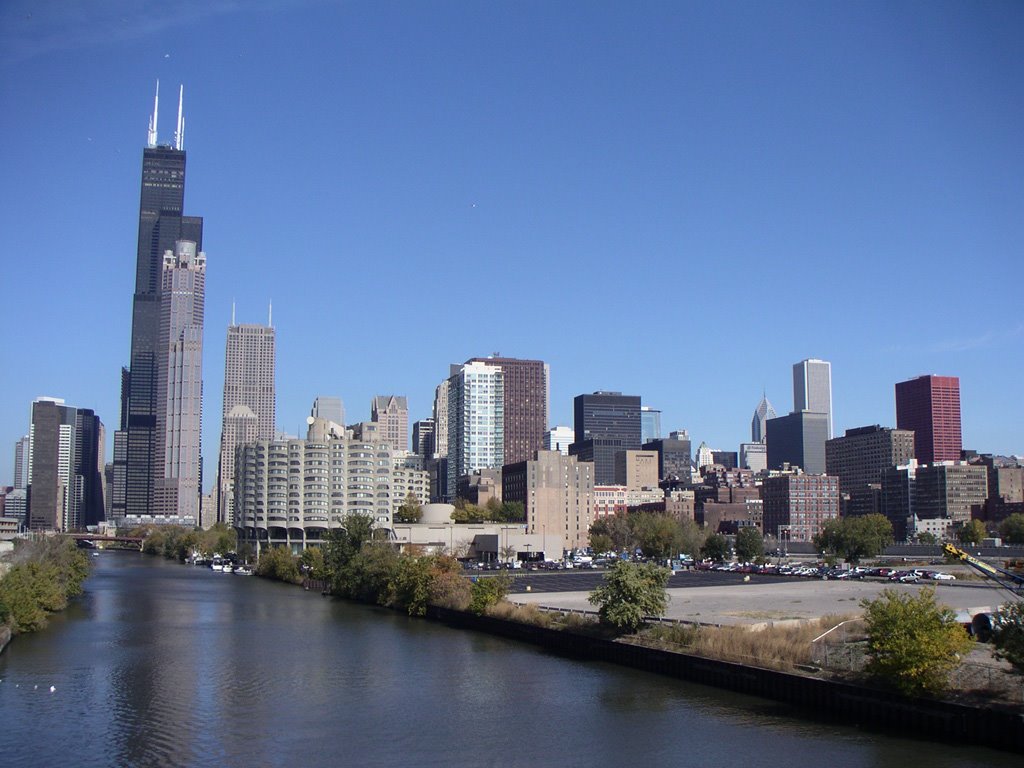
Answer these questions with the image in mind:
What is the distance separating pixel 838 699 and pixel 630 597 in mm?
17791

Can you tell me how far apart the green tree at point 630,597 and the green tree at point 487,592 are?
1526cm

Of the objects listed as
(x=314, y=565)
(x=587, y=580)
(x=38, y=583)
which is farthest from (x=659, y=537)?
(x=38, y=583)

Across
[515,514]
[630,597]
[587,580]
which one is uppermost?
[515,514]

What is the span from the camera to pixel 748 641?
51.7m

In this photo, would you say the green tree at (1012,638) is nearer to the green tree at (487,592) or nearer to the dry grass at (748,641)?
the dry grass at (748,641)

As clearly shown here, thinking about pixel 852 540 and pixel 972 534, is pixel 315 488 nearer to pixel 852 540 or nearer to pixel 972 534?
pixel 852 540

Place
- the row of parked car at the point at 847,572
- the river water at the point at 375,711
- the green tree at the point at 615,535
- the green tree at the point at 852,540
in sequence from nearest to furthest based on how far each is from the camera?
the river water at the point at 375,711 → the row of parked car at the point at 847,572 → the green tree at the point at 852,540 → the green tree at the point at 615,535

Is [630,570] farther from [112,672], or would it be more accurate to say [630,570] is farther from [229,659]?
[112,672]

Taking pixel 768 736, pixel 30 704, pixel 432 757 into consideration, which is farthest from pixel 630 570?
pixel 30 704

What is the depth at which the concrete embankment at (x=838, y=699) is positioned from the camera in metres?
37.6

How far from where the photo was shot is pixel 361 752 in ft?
124

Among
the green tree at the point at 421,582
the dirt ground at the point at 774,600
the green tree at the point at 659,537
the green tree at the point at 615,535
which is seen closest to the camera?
the dirt ground at the point at 774,600

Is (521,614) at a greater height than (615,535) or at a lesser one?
lesser

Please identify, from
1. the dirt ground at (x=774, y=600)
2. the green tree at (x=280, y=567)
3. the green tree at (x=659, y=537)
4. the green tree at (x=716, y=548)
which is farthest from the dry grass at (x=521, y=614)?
the green tree at (x=659, y=537)
